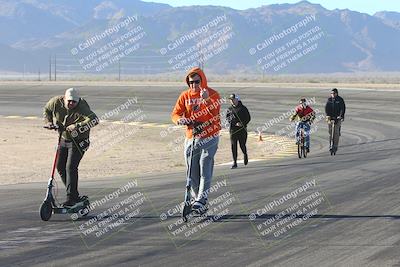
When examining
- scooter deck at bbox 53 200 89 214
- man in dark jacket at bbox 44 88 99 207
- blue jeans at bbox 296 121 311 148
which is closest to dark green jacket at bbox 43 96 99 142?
man in dark jacket at bbox 44 88 99 207

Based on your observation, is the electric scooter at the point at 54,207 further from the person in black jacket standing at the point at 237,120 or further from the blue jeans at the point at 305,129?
the blue jeans at the point at 305,129

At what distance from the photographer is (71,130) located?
10336mm

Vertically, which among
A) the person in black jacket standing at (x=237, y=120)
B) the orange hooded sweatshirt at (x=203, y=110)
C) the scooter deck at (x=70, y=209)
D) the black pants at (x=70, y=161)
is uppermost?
the orange hooded sweatshirt at (x=203, y=110)

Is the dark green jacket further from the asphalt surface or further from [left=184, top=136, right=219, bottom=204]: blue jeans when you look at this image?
[left=184, top=136, right=219, bottom=204]: blue jeans

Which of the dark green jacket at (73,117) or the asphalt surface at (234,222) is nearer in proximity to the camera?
the asphalt surface at (234,222)

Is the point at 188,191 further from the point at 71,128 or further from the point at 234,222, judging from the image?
the point at 71,128

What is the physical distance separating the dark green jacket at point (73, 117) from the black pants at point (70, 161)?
0.39 ft

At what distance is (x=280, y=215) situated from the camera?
1039 cm

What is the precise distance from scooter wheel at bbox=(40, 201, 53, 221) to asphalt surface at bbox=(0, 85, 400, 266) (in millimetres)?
148

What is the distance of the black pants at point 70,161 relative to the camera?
1050 cm

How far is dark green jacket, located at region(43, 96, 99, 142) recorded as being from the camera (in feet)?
34.2

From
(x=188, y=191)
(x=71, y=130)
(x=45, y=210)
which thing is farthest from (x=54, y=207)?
(x=188, y=191)

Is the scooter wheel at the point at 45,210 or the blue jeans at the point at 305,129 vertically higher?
the scooter wheel at the point at 45,210

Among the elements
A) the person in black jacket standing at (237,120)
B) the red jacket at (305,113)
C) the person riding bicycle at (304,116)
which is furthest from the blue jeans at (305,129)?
the person in black jacket standing at (237,120)
